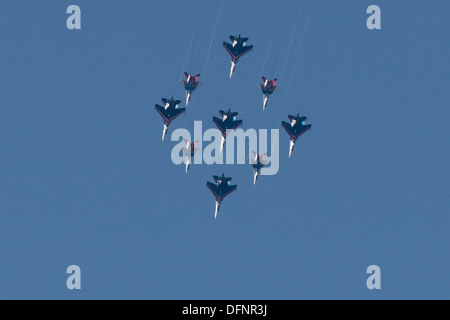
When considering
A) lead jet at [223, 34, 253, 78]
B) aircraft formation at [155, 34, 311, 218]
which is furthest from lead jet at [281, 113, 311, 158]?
lead jet at [223, 34, 253, 78]

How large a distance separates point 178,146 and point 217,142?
397 cm

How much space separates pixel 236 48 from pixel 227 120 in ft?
25.2

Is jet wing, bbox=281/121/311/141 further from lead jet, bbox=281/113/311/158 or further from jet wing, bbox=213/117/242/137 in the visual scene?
jet wing, bbox=213/117/242/137

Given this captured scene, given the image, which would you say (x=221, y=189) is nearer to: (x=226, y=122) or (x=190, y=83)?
(x=226, y=122)

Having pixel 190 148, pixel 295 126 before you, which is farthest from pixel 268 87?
pixel 190 148

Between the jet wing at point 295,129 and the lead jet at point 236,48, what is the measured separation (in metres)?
7.99

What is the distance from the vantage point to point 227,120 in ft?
408

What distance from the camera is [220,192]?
409 ft

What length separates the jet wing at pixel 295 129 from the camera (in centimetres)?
12706

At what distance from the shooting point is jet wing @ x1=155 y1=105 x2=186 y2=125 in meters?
126

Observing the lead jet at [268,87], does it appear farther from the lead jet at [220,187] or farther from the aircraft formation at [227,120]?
the lead jet at [220,187]
